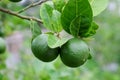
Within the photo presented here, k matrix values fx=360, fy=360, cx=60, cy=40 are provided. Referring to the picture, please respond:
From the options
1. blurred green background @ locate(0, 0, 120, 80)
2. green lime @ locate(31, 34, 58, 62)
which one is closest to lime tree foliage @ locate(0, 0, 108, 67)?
green lime @ locate(31, 34, 58, 62)

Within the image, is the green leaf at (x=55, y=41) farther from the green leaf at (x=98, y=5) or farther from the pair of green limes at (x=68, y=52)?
the green leaf at (x=98, y=5)

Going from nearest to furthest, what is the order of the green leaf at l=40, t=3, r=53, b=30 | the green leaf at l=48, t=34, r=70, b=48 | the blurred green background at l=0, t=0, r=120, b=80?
the green leaf at l=48, t=34, r=70, b=48
the green leaf at l=40, t=3, r=53, b=30
the blurred green background at l=0, t=0, r=120, b=80

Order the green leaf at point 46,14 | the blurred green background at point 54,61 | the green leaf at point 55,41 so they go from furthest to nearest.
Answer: the blurred green background at point 54,61 < the green leaf at point 46,14 < the green leaf at point 55,41

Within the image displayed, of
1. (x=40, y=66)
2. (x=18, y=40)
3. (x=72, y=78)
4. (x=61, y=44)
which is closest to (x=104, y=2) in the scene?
(x=61, y=44)

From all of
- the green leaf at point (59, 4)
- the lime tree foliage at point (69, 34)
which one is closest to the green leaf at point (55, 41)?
the lime tree foliage at point (69, 34)

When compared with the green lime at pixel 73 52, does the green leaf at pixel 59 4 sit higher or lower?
higher

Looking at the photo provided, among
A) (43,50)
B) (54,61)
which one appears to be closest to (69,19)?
(43,50)

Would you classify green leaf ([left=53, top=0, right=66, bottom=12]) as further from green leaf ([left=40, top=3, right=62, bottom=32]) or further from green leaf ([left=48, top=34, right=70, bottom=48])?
green leaf ([left=48, top=34, right=70, bottom=48])
